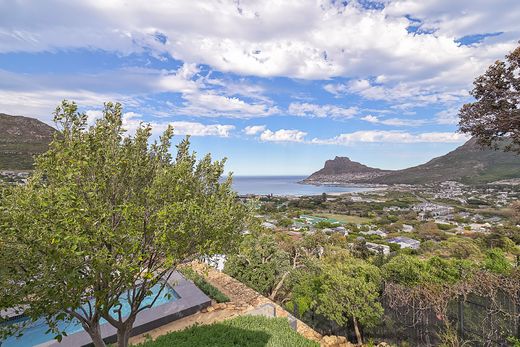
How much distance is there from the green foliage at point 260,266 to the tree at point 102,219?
10.6 metres

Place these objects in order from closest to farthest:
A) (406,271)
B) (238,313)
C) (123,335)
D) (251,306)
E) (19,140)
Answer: (123,335) < (238,313) < (251,306) < (406,271) < (19,140)

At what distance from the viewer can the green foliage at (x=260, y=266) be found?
632 inches

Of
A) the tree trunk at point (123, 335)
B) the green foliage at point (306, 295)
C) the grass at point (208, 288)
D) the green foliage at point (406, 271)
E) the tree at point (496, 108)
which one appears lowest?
the green foliage at point (306, 295)

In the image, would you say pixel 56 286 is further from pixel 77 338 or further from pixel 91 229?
pixel 77 338

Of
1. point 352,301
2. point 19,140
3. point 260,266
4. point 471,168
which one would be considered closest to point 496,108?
point 352,301

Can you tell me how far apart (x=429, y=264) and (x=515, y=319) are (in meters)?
5.42

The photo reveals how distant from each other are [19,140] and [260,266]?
70.1 metres

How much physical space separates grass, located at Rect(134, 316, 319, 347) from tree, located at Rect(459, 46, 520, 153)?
7.10 meters

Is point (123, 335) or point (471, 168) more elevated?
point (471, 168)

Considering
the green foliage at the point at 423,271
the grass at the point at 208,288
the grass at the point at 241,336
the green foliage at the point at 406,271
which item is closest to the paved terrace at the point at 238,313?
the grass at the point at 208,288

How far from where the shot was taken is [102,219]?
12.6 feet

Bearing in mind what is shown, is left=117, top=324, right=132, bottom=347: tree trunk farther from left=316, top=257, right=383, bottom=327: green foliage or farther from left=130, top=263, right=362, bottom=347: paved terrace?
left=316, top=257, right=383, bottom=327: green foliage

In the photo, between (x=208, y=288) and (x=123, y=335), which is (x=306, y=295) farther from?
(x=123, y=335)

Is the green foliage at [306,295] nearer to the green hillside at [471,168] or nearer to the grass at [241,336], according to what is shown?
the grass at [241,336]
